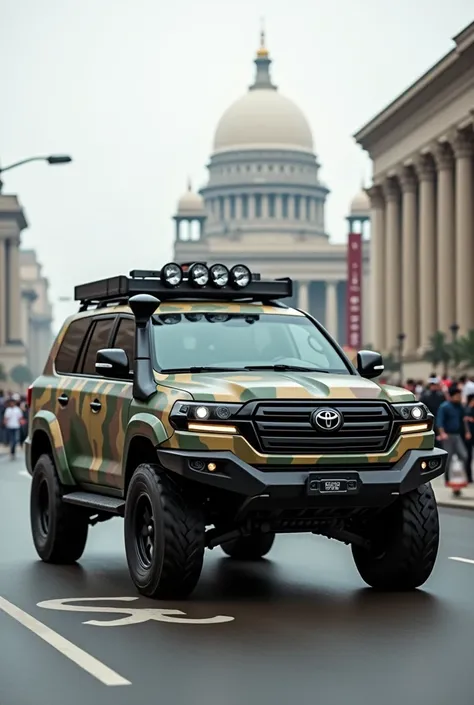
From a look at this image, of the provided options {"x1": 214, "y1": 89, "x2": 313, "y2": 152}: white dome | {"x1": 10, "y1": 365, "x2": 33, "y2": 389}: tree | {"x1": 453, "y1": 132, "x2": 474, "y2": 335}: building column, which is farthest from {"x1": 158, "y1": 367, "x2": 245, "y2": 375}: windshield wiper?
{"x1": 214, "y1": 89, "x2": 313, "y2": 152}: white dome

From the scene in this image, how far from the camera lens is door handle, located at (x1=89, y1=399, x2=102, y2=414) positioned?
13.6 m

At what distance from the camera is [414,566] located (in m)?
12.4

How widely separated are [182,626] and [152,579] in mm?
1111

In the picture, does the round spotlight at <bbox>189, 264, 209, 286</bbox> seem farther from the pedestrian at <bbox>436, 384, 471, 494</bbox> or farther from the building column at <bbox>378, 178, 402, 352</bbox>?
the building column at <bbox>378, 178, 402, 352</bbox>

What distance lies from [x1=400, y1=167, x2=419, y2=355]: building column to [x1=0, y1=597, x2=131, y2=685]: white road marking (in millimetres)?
75815

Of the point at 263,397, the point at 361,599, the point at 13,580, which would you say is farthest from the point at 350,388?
the point at 13,580

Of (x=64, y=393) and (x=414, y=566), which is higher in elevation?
(x=64, y=393)

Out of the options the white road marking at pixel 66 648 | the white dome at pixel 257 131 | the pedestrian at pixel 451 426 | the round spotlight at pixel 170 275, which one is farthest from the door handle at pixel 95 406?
the white dome at pixel 257 131

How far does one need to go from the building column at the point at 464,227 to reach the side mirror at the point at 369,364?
2414 inches

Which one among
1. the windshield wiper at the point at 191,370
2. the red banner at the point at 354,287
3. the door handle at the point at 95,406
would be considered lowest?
the door handle at the point at 95,406

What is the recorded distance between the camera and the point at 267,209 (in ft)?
642

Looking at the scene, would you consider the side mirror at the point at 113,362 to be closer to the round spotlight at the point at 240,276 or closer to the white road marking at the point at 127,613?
the round spotlight at the point at 240,276

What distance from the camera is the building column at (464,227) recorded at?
74.6 m

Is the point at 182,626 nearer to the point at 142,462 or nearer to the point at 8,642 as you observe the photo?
the point at 8,642
